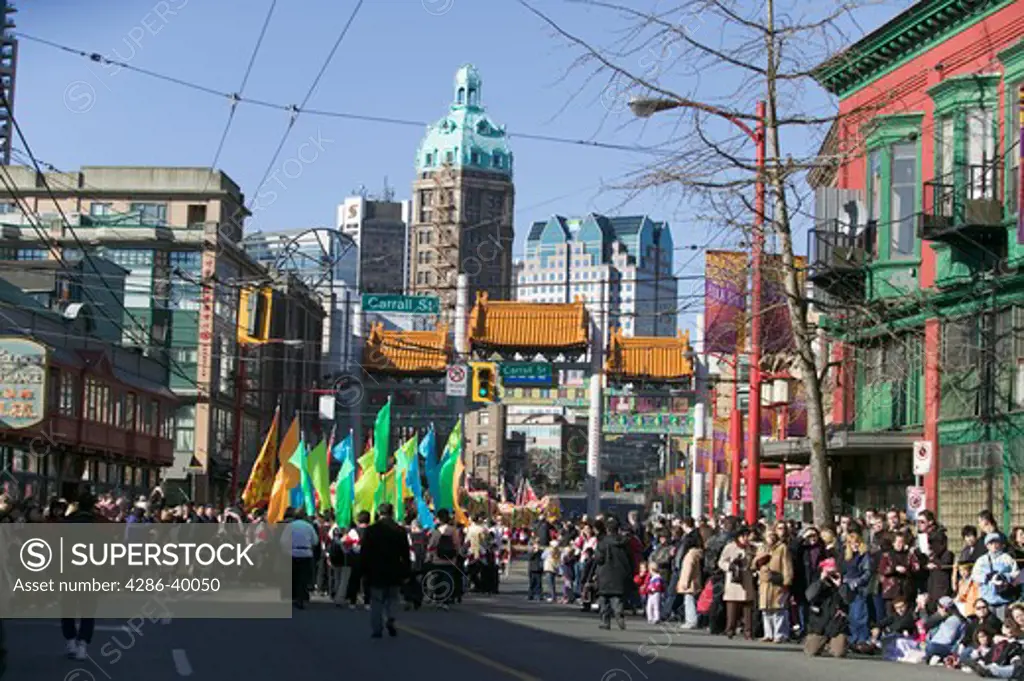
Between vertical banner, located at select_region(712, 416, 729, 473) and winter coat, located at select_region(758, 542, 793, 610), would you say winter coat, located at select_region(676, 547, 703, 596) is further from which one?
vertical banner, located at select_region(712, 416, 729, 473)

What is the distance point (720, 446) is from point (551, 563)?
27.2 meters

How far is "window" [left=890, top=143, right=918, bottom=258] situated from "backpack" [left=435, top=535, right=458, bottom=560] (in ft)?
31.8

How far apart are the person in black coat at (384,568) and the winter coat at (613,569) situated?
170 inches

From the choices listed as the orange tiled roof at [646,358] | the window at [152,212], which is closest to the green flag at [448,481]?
the orange tiled roof at [646,358]

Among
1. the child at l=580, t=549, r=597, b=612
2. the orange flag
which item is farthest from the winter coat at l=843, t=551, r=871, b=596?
the orange flag

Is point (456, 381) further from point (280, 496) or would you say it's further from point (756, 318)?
point (756, 318)

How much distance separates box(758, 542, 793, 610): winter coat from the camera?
2322 cm

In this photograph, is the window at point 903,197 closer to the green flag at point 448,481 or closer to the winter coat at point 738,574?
the winter coat at point 738,574

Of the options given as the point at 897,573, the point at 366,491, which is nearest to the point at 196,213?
the point at 366,491

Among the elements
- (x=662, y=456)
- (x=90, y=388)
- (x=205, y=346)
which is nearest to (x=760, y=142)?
(x=90, y=388)

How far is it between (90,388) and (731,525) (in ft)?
101

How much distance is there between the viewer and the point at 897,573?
21953mm

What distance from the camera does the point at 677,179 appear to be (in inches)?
912

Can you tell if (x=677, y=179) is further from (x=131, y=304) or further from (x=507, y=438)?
(x=507, y=438)
